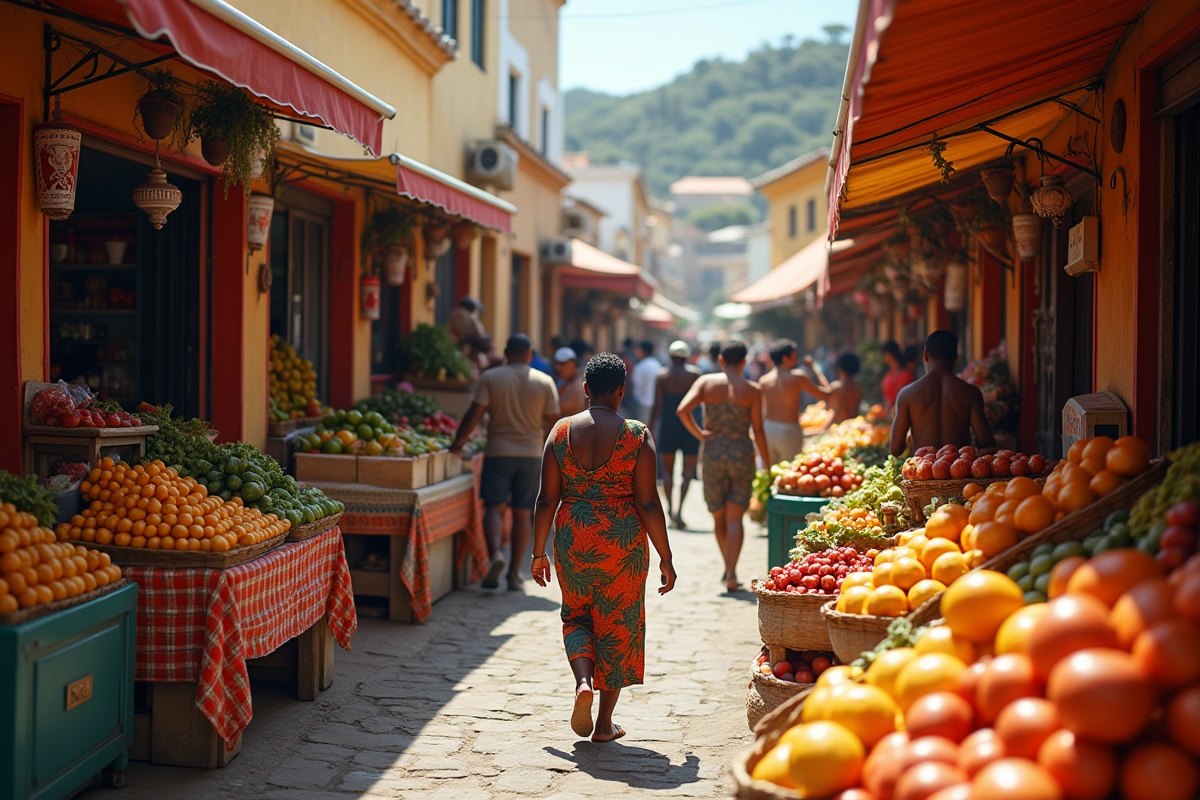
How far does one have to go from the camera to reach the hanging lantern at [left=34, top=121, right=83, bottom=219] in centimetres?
554

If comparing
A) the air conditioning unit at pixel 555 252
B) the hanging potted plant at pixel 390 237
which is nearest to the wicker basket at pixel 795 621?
the hanging potted plant at pixel 390 237

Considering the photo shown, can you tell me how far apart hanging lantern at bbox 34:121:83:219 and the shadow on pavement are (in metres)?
3.58

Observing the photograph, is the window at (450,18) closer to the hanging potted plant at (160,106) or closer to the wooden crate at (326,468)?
the wooden crate at (326,468)

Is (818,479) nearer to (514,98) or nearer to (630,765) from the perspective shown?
(630,765)

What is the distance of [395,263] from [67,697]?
7.16 m

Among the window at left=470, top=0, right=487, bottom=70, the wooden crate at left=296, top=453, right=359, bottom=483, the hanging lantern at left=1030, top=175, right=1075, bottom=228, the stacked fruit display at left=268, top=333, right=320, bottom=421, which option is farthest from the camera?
the window at left=470, top=0, right=487, bottom=70

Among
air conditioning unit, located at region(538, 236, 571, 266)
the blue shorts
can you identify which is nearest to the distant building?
air conditioning unit, located at region(538, 236, 571, 266)

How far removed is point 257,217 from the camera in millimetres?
8117

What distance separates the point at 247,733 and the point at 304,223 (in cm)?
572

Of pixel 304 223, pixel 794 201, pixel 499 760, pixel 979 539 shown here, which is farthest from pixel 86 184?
pixel 794 201

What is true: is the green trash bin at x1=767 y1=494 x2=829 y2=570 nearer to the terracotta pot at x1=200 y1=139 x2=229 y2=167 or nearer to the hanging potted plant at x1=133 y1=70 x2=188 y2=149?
the terracotta pot at x1=200 y1=139 x2=229 y2=167

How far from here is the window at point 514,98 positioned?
19169mm

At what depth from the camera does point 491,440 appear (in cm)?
921

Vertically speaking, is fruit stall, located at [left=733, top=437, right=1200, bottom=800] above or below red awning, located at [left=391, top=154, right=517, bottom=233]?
below
